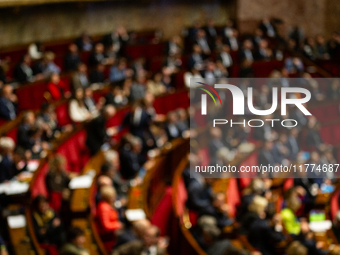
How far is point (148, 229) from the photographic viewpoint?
7.21ft

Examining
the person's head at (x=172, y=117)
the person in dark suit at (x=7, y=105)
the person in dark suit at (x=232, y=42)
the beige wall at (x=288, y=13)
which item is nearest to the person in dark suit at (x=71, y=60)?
the person in dark suit at (x=7, y=105)

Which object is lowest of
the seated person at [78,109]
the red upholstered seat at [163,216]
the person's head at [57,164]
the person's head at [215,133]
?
the red upholstered seat at [163,216]

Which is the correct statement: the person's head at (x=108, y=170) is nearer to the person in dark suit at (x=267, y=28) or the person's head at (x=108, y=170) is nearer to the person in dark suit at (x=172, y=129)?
the person in dark suit at (x=172, y=129)

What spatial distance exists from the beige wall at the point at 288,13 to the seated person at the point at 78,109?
4.52 meters

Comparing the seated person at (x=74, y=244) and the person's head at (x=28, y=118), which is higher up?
the person's head at (x=28, y=118)

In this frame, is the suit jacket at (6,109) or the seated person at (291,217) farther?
the suit jacket at (6,109)

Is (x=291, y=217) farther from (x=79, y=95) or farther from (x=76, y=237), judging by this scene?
(x=79, y=95)

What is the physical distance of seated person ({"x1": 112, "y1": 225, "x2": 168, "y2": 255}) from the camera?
7.07 ft

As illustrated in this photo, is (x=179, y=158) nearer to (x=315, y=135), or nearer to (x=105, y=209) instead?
(x=105, y=209)

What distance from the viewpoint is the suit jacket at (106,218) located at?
2.58m

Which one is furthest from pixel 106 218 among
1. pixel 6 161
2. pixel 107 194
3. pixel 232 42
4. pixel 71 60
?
pixel 232 42

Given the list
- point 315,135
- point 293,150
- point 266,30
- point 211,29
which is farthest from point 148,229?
point 266,30

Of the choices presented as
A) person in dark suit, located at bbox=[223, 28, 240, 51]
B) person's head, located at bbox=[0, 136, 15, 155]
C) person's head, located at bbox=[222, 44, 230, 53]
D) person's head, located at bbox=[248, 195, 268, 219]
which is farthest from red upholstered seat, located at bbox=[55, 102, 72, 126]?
person in dark suit, located at bbox=[223, 28, 240, 51]

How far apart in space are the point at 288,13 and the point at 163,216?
5999 mm
